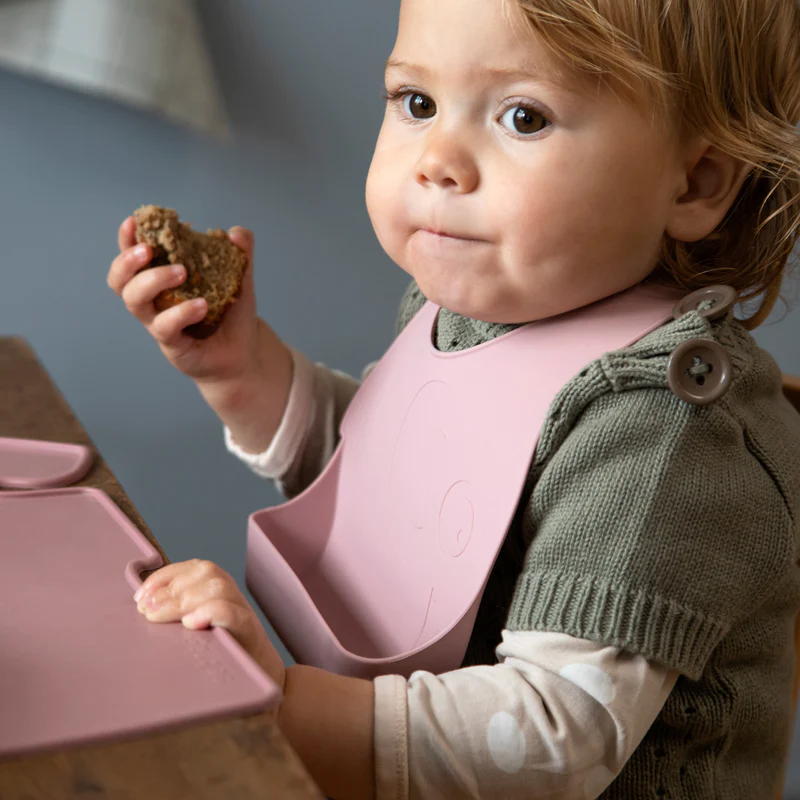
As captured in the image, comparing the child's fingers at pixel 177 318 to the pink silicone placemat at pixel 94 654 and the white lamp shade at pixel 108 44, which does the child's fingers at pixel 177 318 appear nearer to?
the pink silicone placemat at pixel 94 654

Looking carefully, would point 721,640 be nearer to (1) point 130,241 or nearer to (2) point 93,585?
(2) point 93,585

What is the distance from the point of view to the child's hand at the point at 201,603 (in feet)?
1.64

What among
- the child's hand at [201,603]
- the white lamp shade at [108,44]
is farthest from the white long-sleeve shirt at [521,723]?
the white lamp shade at [108,44]

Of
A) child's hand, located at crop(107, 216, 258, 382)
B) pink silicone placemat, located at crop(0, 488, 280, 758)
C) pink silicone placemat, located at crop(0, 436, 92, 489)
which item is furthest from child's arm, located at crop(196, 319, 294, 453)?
pink silicone placemat, located at crop(0, 488, 280, 758)

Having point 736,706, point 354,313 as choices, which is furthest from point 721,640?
point 354,313

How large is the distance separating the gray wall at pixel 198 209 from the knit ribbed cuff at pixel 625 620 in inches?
30.8

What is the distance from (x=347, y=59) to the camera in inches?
49.0

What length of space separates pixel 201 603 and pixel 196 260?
1.29 ft

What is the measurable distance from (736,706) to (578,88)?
44 centimetres

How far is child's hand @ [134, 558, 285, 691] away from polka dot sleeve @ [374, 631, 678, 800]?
0.33 feet

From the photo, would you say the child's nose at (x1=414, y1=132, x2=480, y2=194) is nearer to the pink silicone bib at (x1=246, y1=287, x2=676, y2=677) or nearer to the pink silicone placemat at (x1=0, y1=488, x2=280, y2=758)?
the pink silicone bib at (x1=246, y1=287, x2=676, y2=677)

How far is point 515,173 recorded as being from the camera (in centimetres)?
66

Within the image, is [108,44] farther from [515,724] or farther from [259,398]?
[515,724]

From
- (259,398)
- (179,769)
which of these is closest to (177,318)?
(259,398)
